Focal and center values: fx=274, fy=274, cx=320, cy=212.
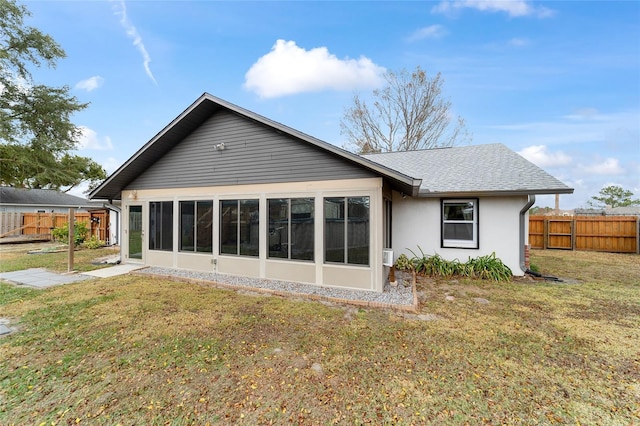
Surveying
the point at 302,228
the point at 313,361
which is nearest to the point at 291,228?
the point at 302,228

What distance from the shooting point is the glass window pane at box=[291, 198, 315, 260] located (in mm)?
6785

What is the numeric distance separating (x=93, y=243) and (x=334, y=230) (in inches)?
533

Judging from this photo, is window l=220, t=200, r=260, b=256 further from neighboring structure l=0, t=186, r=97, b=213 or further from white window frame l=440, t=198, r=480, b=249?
neighboring structure l=0, t=186, r=97, b=213

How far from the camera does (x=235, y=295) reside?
20.4 feet

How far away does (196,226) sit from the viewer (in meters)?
8.30

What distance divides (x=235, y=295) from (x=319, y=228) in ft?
8.08

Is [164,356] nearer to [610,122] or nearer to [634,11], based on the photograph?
[634,11]

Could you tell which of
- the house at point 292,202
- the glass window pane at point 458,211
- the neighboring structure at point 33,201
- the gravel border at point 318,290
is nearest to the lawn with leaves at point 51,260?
the house at point 292,202

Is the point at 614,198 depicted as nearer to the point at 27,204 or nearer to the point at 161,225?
the point at 161,225

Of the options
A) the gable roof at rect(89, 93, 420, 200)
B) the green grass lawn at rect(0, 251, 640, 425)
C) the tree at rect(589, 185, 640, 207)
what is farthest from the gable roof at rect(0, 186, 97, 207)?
the tree at rect(589, 185, 640, 207)

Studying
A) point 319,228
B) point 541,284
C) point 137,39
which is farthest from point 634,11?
point 137,39

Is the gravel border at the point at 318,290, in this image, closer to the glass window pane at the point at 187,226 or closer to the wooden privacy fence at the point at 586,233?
the glass window pane at the point at 187,226

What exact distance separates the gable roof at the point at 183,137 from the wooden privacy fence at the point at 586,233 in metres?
9.85

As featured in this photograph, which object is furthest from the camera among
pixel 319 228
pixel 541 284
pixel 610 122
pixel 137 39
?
pixel 610 122
